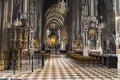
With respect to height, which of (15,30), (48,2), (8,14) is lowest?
(15,30)

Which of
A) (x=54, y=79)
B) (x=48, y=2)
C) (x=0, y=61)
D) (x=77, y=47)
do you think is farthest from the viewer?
(x=48, y=2)

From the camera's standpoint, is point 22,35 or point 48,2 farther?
point 48,2

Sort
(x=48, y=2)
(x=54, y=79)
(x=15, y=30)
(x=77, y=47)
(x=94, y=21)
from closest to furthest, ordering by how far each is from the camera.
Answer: (x=54, y=79)
(x=15, y=30)
(x=94, y=21)
(x=77, y=47)
(x=48, y=2)

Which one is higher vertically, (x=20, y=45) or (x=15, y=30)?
(x=15, y=30)

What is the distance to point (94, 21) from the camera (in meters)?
21.0

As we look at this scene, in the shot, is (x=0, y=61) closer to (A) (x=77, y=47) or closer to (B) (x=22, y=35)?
(B) (x=22, y=35)

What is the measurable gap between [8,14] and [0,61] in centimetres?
293

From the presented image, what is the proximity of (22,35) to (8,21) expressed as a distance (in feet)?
3.78

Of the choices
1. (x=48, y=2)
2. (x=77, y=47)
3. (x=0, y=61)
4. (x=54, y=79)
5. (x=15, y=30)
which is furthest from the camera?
(x=48, y=2)

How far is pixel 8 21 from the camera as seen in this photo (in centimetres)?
1150

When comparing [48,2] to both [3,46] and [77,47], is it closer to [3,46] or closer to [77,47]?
[77,47]

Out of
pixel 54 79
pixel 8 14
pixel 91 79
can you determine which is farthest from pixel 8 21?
pixel 91 79

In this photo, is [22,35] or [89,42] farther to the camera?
[89,42]

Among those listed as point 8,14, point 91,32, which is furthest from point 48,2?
point 8,14
